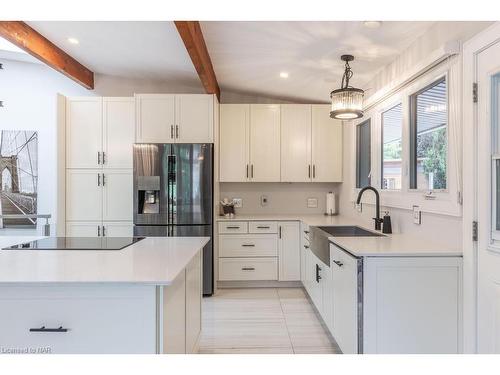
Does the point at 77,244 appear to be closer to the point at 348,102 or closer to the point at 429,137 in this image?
the point at 348,102

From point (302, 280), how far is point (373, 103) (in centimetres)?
209

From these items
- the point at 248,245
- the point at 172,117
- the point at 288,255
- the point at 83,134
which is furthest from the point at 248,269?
the point at 83,134

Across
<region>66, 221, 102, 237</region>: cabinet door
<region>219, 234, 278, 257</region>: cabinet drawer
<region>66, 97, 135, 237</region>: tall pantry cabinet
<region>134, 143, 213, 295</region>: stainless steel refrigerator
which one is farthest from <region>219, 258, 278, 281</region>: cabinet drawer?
<region>66, 221, 102, 237</region>: cabinet door

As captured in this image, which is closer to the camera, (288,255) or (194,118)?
(194,118)

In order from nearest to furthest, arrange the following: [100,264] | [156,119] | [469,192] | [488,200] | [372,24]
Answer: [100,264], [488,200], [469,192], [372,24], [156,119]

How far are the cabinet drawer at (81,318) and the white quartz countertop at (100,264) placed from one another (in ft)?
0.21

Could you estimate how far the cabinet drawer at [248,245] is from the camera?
3826 millimetres

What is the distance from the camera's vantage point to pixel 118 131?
12.4ft

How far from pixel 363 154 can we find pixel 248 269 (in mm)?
1890

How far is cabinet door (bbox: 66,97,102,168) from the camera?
12.4ft
